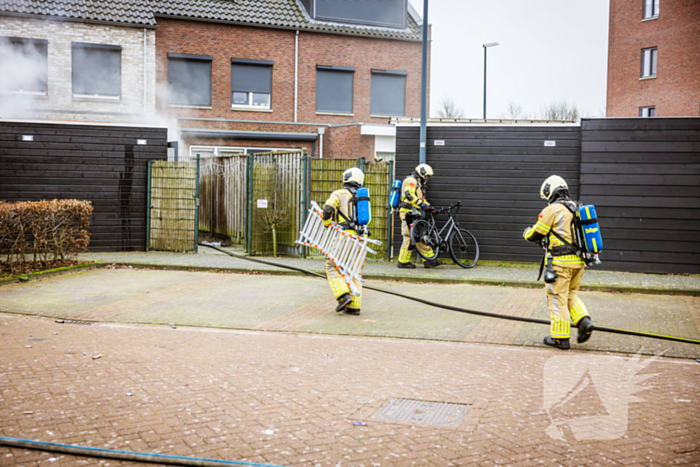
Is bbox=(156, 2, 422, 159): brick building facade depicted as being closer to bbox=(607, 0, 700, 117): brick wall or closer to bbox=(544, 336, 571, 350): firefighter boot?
bbox=(607, 0, 700, 117): brick wall

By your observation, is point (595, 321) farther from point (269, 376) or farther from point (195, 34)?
point (195, 34)

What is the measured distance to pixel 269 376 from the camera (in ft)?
18.7

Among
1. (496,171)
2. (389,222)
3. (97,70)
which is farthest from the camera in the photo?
(97,70)

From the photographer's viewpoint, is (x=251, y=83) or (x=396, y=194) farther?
(x=251, y=83)

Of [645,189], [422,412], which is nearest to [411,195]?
[645,189]

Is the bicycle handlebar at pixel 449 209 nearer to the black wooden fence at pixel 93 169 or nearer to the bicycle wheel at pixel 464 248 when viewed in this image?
the bicycle wheel at pixel 464 248

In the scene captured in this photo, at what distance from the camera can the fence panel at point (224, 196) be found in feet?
52.9

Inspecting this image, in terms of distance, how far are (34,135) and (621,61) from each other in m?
30.0

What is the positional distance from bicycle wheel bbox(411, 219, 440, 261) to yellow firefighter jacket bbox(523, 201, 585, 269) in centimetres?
582

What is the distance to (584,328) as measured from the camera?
6992 millimetres

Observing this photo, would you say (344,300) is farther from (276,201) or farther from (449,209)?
(276,201)

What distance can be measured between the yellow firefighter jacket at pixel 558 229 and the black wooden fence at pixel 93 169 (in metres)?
10.8

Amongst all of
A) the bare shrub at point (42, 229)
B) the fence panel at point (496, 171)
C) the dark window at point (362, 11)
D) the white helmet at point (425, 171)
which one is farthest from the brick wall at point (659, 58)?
the bare shrub at point (42, 229)

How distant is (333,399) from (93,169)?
38.8 feet
